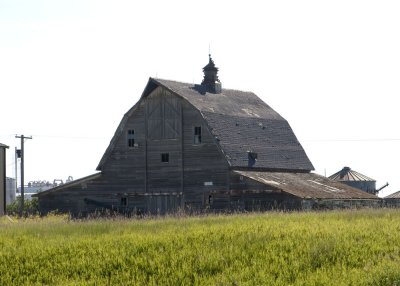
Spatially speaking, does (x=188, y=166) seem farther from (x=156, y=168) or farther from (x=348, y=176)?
(x=348, y=176)

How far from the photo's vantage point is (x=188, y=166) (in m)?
42.6

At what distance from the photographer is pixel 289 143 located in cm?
4938

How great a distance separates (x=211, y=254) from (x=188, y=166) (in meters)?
25.0

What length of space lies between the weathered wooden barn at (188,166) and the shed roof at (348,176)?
16.3 m

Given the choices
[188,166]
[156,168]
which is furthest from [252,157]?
[156,168]

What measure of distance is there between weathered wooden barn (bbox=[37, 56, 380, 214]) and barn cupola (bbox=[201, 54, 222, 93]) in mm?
1231

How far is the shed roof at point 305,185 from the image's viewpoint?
3931 centimetres

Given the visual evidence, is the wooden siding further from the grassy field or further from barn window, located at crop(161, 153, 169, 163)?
the grassy field

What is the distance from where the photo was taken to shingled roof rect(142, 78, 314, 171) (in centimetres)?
4288

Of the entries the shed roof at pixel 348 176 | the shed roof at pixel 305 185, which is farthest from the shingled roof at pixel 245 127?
the shed roof at pixel 348 176

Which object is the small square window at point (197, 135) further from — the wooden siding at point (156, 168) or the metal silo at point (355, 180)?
Result: the metal silo at point (355, 180)

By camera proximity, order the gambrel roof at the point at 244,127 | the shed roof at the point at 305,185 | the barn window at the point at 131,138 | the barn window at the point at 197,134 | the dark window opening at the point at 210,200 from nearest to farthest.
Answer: the shed roof at the point at 305,185 < the dark window opening at the point at 210,200 < the barn window at the point at 197,134 < the gambrel roof at the point at 244,127 < the barn window at the point at 131,138

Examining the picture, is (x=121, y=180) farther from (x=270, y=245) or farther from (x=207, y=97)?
(x=270, y=245)

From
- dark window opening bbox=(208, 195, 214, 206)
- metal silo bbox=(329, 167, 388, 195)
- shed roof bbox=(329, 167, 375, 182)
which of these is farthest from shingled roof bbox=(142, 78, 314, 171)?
shed roof bbox=(329, 167, 375, 182)
